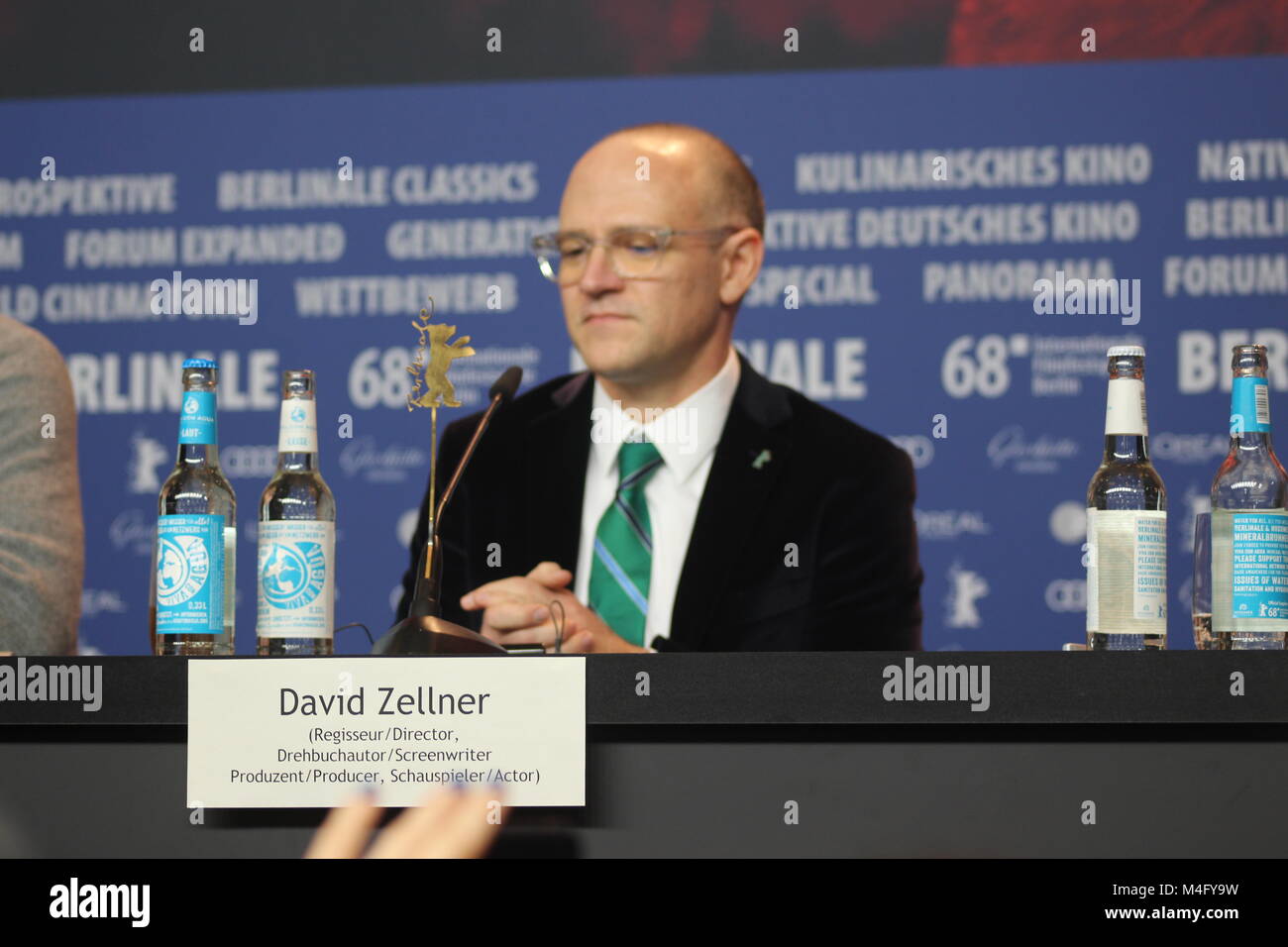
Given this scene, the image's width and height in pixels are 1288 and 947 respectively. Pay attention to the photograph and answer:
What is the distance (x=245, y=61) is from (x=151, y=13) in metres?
0.21

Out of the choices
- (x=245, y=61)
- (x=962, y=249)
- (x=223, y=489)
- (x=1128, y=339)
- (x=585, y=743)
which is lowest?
(x=585, y=743)

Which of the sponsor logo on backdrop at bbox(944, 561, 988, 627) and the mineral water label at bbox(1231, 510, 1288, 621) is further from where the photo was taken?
the sponsor logo on backdrop at bbox(944, 561, 988, 627)

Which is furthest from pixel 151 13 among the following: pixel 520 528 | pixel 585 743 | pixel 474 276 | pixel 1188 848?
pixel 1188 848

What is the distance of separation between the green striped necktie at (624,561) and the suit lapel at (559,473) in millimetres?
52

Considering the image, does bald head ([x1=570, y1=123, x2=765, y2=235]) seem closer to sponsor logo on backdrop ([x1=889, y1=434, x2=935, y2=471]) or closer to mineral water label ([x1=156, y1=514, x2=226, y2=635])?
sponsor logo on backdrop ([x1=889, y1=434, x2=935, y2=471])

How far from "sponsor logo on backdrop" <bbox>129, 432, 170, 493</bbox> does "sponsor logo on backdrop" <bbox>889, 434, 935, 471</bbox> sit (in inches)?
52.4

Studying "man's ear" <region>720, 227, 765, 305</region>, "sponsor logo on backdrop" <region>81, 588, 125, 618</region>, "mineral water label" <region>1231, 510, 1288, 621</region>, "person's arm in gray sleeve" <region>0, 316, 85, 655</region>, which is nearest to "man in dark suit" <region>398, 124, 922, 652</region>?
"man's ear" <region>720, 227, 765, 305</region>

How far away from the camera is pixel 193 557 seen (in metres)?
1.27

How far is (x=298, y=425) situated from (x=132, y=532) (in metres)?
1.48

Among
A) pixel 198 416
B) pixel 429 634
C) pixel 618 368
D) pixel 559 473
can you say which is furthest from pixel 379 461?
pixel 429 634

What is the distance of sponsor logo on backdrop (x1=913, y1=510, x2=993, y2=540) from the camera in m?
2.61

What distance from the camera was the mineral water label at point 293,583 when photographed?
1.30 meters

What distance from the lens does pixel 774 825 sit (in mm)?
1141
